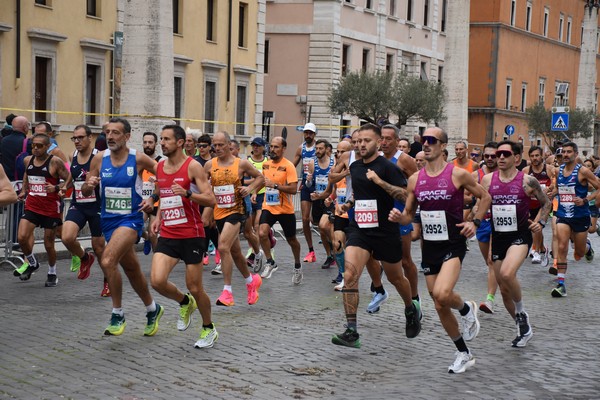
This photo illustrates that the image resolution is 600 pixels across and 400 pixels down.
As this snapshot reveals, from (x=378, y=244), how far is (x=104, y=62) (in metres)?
26.1

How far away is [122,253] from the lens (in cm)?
1050

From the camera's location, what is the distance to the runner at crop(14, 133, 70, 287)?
1428 centimetres

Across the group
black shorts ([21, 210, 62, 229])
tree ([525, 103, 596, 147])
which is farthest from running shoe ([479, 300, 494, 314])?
tree ([525, 103, 596, 147])

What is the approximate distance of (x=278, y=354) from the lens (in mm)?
9719

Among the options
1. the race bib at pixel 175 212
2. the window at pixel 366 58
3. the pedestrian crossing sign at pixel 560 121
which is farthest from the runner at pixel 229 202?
the window at pixel 366 58

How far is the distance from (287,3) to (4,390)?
43243mm

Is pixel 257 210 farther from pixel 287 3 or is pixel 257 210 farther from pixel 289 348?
pixel 287 3

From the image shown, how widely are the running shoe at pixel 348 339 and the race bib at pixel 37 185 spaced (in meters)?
5.74

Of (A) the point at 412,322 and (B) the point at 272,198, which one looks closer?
(A) the point at 412,322

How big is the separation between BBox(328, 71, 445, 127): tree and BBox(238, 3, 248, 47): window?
4458 millimetres

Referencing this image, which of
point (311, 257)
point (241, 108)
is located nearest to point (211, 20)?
point (241, 108)

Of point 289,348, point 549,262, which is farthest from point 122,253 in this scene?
point 549,262

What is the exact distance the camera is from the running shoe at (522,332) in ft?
34.6

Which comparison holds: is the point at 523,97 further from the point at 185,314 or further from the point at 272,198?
the point at 185,314
